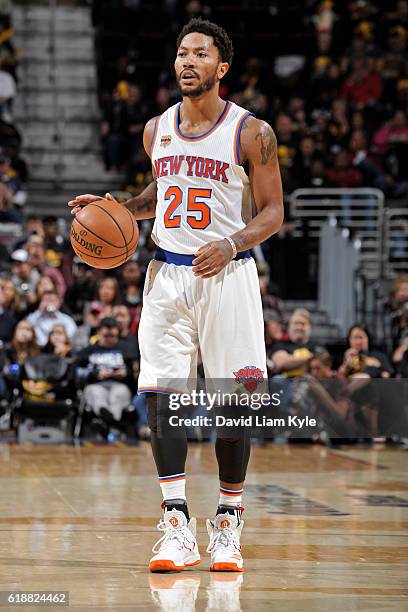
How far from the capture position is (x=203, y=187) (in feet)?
17.1

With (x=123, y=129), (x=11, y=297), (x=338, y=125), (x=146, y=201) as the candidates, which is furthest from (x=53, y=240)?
(x=146, y=201)

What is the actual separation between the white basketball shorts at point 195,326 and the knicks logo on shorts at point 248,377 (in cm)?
1

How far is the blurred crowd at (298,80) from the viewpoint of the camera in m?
16.5

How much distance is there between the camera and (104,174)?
58.2ft

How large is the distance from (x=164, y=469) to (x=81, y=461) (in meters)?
4.33

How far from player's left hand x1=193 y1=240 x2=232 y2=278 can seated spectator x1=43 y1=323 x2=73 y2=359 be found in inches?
263

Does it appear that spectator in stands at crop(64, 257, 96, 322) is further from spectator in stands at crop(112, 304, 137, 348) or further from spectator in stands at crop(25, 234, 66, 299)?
spectator in stands at crop(112, 304, 137, 348)

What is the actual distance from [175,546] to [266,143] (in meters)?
1.74

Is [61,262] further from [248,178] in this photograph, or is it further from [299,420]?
[248,178]

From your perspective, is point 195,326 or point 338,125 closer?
point 195,326

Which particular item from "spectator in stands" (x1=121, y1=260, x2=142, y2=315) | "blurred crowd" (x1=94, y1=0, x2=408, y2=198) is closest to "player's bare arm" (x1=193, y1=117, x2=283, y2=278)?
"spectator in stands" (x1=121, y1=260, x2=142, y2=315)

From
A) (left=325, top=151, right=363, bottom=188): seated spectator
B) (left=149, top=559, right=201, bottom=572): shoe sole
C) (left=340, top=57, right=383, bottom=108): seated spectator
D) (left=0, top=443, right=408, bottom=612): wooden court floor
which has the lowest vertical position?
(left=0, top=443, right=408, bottom=612): wooden court floor

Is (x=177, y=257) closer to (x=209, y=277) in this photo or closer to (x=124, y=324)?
(x=209, y=277)

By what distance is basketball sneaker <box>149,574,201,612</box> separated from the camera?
4.32 meters
